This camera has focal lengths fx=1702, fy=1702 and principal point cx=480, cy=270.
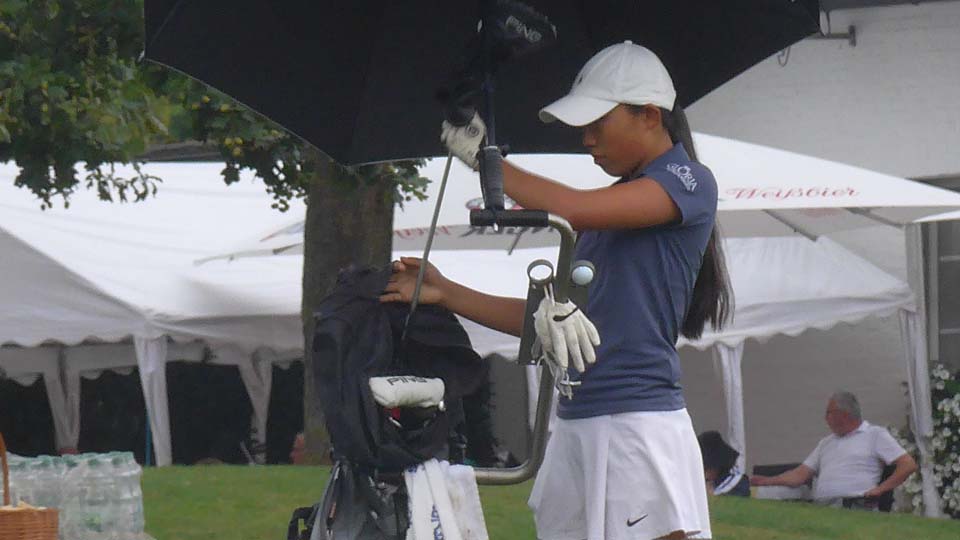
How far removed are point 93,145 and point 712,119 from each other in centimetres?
812

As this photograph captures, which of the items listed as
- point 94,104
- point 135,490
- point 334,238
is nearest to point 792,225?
point 334,238

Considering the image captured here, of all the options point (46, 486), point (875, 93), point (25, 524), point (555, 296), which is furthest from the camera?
point (875, 93)

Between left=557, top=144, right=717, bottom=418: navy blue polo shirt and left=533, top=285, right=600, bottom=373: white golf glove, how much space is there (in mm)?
183

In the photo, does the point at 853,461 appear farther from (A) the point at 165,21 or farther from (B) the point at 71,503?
(A) the point at 165,21

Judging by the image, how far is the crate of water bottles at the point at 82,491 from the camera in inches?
239

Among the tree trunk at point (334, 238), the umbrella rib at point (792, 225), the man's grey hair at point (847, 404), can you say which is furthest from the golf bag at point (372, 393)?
the man's grey hair at point (847, 404)

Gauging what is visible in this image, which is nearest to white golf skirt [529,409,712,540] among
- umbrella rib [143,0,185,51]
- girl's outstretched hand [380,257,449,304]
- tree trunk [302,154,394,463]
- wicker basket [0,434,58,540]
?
girl's outstretched hand [380,257,449,304]

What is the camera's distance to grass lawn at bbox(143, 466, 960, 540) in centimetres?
877

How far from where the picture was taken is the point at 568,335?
3.50 metres

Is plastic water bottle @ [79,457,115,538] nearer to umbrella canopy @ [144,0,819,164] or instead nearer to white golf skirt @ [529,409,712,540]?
umbrella canopy @ [144,0,819,164]

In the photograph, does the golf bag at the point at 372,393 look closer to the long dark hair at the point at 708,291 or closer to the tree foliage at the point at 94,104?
the long dark hair at the point at 708,291

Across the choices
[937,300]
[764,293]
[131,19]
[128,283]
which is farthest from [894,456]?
[131,19]

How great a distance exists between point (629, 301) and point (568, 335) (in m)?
0.26

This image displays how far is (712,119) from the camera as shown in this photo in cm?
1571
